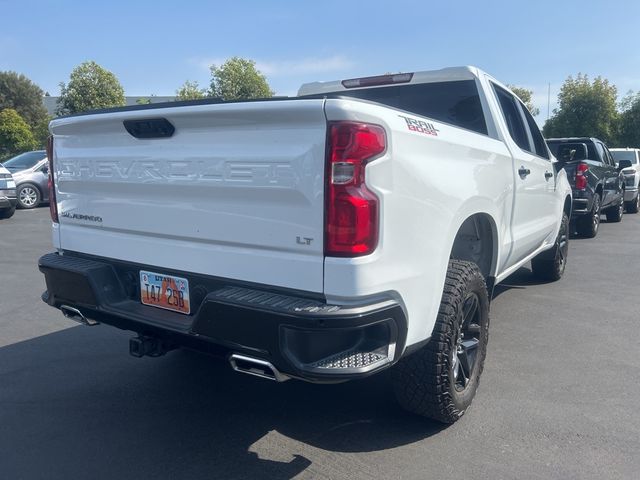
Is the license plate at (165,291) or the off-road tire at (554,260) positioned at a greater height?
the license plate at (165,291)

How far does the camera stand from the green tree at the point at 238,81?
1528 inches

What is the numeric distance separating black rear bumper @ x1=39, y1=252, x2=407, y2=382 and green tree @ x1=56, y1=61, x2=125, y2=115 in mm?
38622

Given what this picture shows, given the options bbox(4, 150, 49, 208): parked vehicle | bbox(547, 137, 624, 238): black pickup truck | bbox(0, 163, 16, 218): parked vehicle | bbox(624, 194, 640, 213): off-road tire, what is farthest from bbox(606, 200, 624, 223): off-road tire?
bbox(4, 150, 49, 208): parked vehicle

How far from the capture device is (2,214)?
1348 centimetres

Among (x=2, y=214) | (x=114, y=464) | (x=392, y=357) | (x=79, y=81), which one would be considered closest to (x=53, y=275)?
(x=114, y=464)

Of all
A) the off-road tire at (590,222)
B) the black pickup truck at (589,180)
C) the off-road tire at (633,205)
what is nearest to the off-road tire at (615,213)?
the black pickup truck at (589,180)

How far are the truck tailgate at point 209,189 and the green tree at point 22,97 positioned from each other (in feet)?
180

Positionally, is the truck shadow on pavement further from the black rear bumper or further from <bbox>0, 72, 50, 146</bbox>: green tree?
<bbox>0, 72, 50, 146</bbox>: green tree

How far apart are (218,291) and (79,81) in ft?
132

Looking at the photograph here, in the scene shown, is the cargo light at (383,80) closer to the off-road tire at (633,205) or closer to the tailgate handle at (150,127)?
the tailgate handle at (150,127)

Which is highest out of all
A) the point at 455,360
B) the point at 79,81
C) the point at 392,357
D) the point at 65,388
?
the point at 79,81

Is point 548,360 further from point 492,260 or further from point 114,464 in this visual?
point 114,464

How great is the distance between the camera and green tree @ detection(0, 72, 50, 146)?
5300 centimetres

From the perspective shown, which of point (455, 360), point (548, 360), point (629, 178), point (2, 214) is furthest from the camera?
point (629, 178)
